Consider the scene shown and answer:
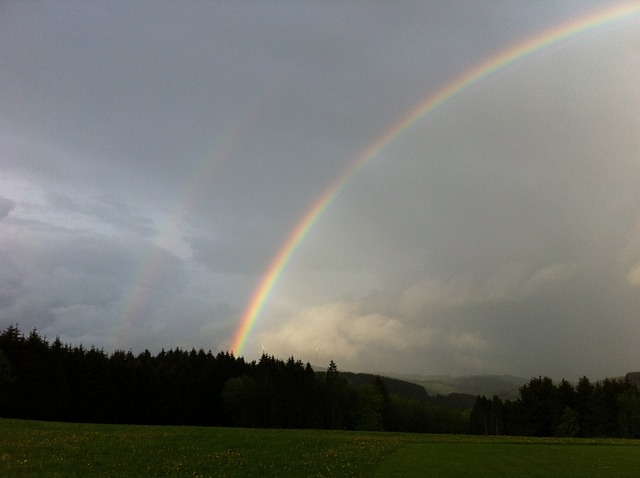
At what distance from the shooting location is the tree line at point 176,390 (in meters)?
86.6

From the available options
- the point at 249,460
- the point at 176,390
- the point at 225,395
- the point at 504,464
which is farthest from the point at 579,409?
the point at 249,460

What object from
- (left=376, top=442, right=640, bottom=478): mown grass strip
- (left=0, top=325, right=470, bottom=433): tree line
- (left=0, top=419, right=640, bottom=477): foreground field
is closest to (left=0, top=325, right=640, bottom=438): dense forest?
(left=0, top=325, right=470, bottom=433): tree line

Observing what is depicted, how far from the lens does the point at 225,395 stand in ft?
361

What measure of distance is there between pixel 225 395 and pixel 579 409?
7995 cm

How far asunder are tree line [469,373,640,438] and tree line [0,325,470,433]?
117 ft

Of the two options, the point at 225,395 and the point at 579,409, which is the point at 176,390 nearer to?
the point at 225,395

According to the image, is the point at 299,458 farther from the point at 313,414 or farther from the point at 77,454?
the point at 313,414

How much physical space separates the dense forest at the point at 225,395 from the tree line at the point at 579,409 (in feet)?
0.72

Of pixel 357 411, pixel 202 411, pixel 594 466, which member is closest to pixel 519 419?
pixel 357 411

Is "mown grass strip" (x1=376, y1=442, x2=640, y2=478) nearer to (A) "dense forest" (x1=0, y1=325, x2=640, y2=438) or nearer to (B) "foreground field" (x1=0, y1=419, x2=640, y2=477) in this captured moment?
(B) "foreground field" (x1=0, y1=419, x2=640, y2=477)

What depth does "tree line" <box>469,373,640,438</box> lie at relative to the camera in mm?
109688

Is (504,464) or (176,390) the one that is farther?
(176,390)

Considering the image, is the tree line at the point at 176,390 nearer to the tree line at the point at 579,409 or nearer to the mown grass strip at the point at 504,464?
the tree line at the point at 579,409

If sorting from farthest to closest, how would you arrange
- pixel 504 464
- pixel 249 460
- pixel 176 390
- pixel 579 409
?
pixel 579 409 < pixel 176 390 < pixel 504 464 < pixel 249 460
